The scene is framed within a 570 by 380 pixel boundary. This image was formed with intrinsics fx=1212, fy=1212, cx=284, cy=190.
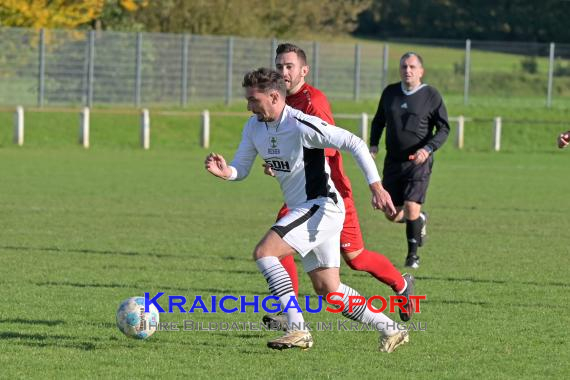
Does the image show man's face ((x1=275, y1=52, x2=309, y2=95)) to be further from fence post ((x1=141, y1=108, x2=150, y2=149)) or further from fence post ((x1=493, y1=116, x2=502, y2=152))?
fence post ((x1=493, y1=116, x2=502, y2=152))

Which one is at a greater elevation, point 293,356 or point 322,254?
point 322,254

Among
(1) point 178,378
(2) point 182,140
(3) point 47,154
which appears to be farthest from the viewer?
(2) point 182,140

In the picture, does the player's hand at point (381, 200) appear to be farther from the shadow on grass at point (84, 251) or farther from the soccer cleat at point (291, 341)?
the shadow on grass at point (84, 251)

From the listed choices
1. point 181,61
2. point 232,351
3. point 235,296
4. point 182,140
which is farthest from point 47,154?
point 232,351

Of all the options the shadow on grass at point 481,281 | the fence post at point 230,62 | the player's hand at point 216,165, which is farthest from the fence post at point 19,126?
the player's hand at point 216,165

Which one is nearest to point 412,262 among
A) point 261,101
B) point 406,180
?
point 406,180

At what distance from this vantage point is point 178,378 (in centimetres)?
676

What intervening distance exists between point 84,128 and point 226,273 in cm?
2166

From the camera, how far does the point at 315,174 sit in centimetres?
763

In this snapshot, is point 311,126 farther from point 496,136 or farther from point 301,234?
point 496,136

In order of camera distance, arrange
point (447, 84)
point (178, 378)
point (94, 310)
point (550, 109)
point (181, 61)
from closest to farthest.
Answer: point (178, 378) → point (94, 310) → point (181, 61) → point (550, 109) → point (447, 84)

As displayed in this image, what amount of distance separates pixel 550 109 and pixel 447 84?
487 cm

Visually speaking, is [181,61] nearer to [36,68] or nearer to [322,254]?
[36,68]

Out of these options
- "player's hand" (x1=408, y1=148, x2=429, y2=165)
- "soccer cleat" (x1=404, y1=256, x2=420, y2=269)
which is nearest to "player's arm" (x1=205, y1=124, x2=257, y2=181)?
"player's hand" (x1=408, y1=148, x2=429, y2=165)
